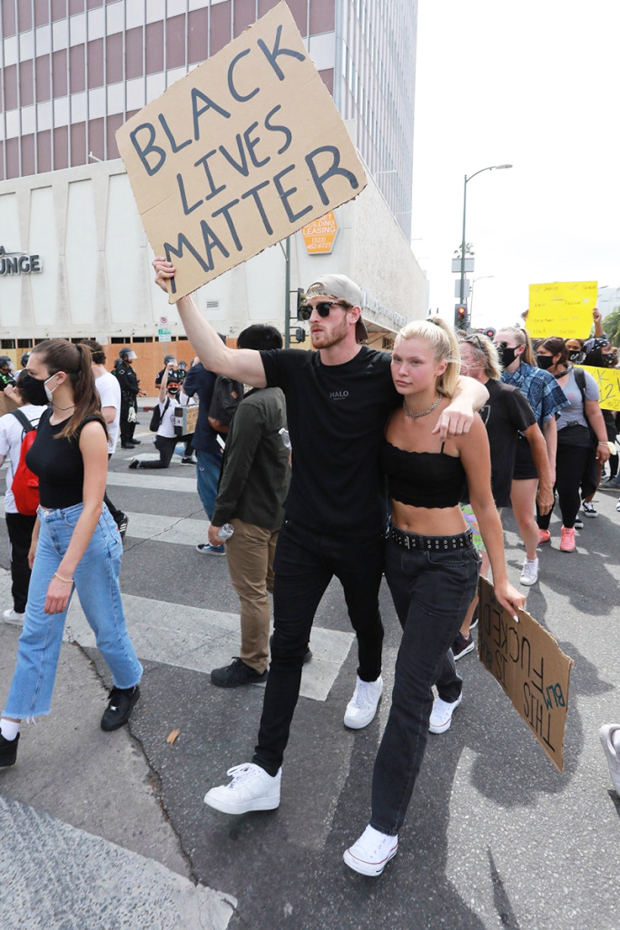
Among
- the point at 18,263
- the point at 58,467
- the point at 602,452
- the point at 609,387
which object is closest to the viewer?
the point at 58,467

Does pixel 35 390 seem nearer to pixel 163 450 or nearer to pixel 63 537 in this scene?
pixel 63 537

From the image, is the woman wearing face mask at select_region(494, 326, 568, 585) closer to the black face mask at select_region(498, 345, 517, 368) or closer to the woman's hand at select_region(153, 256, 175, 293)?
the black face mask at select_region(498, 345, 517, 368)

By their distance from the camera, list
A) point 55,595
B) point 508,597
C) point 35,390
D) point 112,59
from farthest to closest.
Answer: point 112,59
point 35,390
point 55,595
point 508,597

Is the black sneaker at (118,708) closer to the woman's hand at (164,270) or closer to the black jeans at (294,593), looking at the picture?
the black jeans at (294,593)

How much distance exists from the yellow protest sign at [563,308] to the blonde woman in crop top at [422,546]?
7.41 m

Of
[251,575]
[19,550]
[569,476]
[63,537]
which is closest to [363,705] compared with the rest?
[251,575]

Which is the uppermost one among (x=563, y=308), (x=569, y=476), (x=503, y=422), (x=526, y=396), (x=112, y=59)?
(x=112, y=59)

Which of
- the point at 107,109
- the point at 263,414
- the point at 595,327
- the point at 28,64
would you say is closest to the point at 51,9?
the point at 28,64

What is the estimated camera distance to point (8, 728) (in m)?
2.51

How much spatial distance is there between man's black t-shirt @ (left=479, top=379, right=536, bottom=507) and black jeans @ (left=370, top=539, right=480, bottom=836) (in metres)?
1.68

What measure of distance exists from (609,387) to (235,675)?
643 cm

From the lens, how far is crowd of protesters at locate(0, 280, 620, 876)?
2084mm

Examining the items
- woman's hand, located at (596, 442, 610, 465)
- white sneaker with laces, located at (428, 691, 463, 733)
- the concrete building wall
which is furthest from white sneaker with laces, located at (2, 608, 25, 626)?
the concrete building wall

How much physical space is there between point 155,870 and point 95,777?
61 cm
